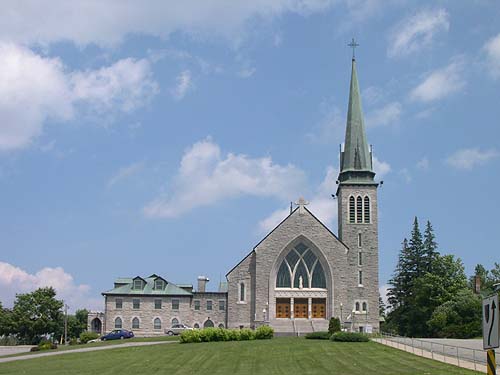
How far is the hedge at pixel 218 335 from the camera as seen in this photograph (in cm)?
4522

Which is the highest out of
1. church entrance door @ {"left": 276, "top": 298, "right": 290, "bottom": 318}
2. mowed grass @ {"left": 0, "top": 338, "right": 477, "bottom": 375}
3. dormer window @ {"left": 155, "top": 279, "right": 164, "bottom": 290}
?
dormer window @ {"left": 155, "top": 279, "right": 164, "bottom": 290}

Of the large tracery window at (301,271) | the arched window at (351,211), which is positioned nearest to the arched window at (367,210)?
the arched window at (351,211)

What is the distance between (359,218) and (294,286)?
8.89m

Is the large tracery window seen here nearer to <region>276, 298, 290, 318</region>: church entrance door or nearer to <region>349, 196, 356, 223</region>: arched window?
<region>276, 298, 290, 318</region>: church entrance door

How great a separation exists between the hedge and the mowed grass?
2.24 m

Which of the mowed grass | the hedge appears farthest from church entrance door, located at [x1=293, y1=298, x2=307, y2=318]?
the mowed grass

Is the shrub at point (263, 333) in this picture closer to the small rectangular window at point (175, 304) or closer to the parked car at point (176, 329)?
the parked car at point (176, 329)

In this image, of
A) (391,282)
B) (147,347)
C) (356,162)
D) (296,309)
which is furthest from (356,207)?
(147,347)

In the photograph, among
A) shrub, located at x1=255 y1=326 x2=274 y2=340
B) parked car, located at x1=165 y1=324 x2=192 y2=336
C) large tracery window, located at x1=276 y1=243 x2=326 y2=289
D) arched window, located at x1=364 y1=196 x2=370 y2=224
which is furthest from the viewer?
arched window, located at x1=364 y1=196 x2=370 y2=224

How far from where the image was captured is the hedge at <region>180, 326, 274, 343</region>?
4522 cm

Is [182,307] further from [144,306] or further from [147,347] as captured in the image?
[147,347]

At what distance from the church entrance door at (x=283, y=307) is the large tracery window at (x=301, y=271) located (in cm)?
124

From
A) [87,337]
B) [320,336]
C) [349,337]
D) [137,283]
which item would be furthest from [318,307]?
[87,337]

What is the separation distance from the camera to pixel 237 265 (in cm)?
6259
